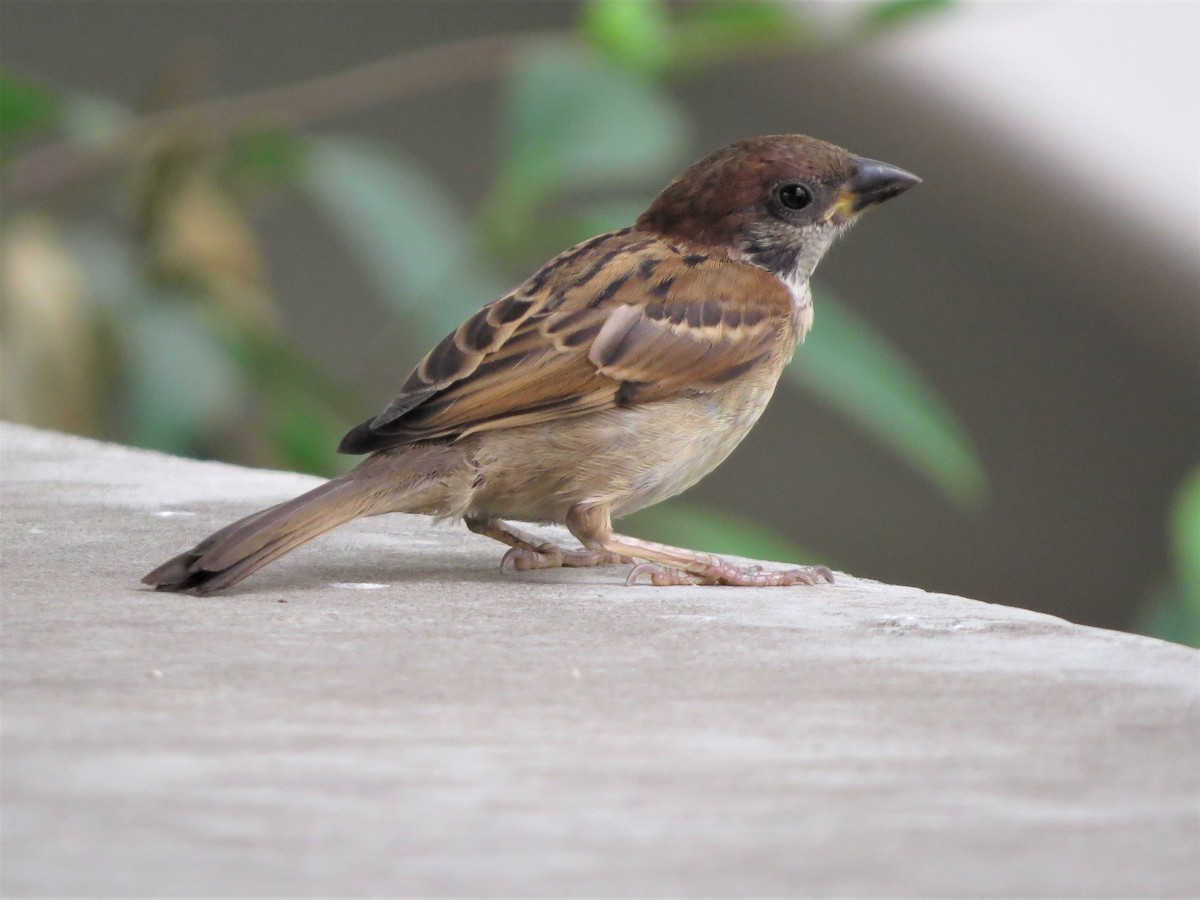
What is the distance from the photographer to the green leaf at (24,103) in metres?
5.04

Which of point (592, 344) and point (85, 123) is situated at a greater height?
point (85, 123)

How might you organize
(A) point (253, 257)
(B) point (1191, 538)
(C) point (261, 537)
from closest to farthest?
1. (C) point (261, 537)
2. (B) point (1191, 538)
3. (A) point (253, 257)

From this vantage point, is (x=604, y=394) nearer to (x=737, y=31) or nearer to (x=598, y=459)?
(x=598, y=459)

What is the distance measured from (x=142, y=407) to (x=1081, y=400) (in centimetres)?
373

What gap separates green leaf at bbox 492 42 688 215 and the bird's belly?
174cm

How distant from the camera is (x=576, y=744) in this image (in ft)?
5.80

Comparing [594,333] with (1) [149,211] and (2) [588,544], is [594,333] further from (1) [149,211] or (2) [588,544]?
(1) [149,211]

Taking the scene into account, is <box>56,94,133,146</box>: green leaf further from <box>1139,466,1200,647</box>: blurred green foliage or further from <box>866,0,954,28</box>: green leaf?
<box>1139,466,1200,647</box>: blurred green foliage

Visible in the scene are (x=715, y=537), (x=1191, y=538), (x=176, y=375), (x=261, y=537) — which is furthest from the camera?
(x=176, y=375)

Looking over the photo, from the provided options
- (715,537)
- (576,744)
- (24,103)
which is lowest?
(576,744)

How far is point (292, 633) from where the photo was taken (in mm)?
2309

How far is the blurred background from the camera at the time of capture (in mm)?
5152

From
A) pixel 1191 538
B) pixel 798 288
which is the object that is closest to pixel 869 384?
pixel 1191 538

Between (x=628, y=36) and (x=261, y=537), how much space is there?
2789 millimetres
